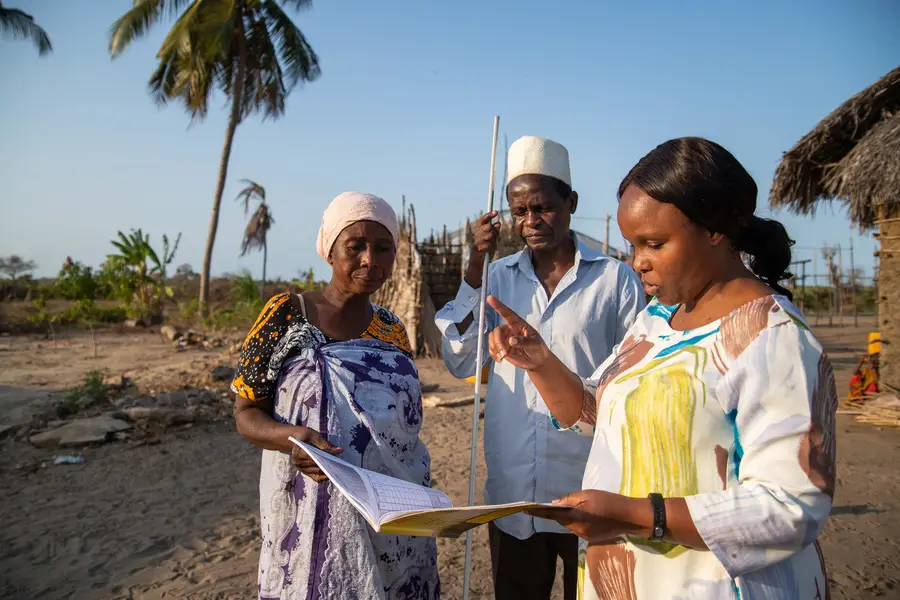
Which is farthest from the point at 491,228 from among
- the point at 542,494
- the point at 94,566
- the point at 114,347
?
the point at 114,347

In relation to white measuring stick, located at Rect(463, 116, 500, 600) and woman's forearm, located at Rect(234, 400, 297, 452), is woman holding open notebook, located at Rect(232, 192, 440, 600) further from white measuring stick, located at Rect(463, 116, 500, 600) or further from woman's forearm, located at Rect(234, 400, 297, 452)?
white measuring stick, located at Rect(463, 116, 500, 600)

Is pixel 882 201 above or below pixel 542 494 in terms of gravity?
above

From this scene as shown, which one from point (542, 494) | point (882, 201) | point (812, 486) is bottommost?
point (542, 494)

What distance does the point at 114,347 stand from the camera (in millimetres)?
12656

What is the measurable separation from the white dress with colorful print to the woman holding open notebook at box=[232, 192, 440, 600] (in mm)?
759

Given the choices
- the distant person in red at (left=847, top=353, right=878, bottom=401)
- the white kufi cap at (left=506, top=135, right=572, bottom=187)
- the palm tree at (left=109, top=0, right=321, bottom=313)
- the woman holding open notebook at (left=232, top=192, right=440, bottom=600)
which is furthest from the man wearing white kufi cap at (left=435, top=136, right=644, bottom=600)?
the palm tree at (left=109, top=0, right=321, bottom=313)

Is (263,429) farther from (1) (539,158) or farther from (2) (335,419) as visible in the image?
(1) (539,158)

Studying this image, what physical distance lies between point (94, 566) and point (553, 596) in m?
2.92

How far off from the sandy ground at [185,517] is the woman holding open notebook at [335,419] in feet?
5.64

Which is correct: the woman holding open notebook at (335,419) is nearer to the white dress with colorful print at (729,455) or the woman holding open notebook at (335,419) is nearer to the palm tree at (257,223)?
the white dress with colorful print at (729,455)

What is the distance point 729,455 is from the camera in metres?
1.14

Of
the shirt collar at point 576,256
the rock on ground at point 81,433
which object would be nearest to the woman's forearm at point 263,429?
the shirt collar at point 576,256

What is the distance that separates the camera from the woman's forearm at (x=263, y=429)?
1756 millimetres

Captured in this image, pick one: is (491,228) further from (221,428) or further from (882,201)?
(882,201)
